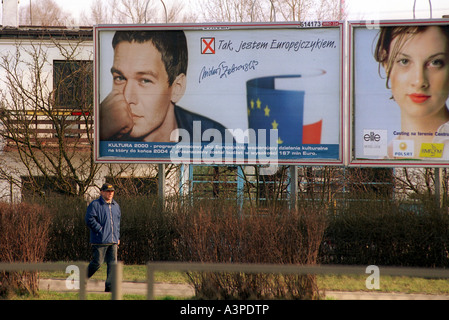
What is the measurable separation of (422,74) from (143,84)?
637 centimetres

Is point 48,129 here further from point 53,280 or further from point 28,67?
point 53,280

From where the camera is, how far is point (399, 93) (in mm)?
13891

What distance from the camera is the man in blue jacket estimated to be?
10.5m

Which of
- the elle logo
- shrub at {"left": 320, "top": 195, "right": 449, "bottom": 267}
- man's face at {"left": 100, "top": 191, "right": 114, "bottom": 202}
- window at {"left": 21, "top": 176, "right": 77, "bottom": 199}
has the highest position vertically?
the elle logo

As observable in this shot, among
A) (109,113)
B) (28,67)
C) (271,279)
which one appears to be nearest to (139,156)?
(109,113)

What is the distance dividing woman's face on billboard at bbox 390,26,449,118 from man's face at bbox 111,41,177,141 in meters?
5.25

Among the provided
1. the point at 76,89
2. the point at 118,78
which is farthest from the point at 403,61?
the point at 76,89

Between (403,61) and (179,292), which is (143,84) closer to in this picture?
(403,61)

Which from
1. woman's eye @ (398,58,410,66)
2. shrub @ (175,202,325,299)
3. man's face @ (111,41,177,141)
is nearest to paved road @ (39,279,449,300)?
shrub @ (175,202,325,299)

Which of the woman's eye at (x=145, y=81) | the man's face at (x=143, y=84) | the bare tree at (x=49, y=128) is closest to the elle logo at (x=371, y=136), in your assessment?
the man's face at (x=143, y=84)

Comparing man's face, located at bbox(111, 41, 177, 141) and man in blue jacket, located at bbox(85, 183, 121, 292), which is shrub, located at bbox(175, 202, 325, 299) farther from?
man's face, located at bbox(111, 41, 177, 141)

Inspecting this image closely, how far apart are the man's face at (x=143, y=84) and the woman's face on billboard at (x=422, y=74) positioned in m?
5.25

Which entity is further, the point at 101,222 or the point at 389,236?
the point at 389,236

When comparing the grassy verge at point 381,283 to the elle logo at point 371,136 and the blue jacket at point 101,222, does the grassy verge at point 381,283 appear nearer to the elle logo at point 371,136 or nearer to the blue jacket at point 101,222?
the blue jacket at point 101,222
